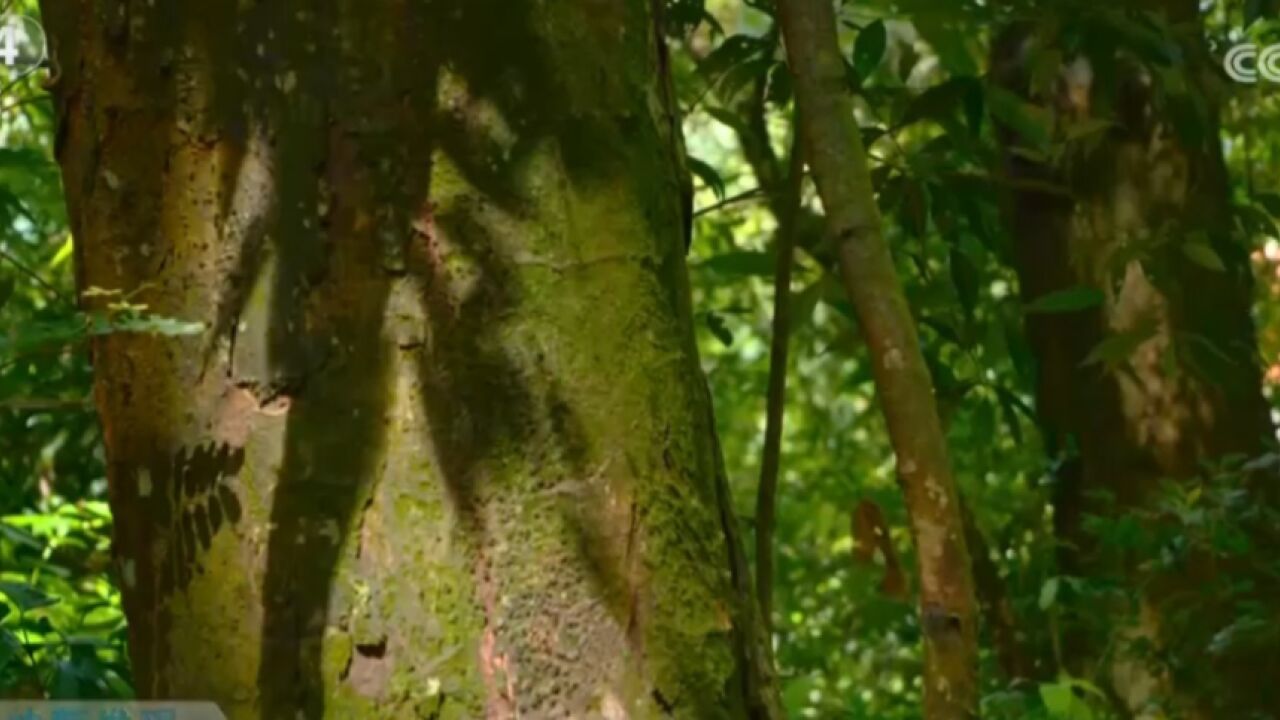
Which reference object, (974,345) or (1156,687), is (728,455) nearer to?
(1156,687)

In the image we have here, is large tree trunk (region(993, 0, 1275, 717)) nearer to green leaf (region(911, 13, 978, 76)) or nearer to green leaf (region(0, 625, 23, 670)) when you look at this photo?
green leaf (region(911, 13, 978, 76))

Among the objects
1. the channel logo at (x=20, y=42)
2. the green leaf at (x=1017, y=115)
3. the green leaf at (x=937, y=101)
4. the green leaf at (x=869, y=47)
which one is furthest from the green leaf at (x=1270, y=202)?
the channel logo at (x=20, y=42)

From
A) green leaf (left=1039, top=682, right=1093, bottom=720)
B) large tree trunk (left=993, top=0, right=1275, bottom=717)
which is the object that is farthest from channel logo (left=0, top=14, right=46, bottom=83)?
large tree trunk (left=993, top=0, right=1275, bottom=717)

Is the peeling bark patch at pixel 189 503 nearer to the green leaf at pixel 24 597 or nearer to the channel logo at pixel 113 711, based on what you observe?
the channel logo at pixel 113 711

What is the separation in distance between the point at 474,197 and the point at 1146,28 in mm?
1078

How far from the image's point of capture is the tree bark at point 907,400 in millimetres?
1414

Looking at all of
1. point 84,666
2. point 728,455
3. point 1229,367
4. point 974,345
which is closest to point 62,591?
point 84,666

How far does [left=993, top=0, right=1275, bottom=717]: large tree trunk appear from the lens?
108 inches

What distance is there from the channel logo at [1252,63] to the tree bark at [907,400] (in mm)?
1177

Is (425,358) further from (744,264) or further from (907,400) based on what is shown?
(744,264)

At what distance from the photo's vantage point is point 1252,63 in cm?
260

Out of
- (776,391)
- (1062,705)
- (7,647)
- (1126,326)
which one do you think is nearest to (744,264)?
(776,391)

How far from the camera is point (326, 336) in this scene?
3.95 feet

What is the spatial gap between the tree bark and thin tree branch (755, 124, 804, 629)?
0.34 meters
